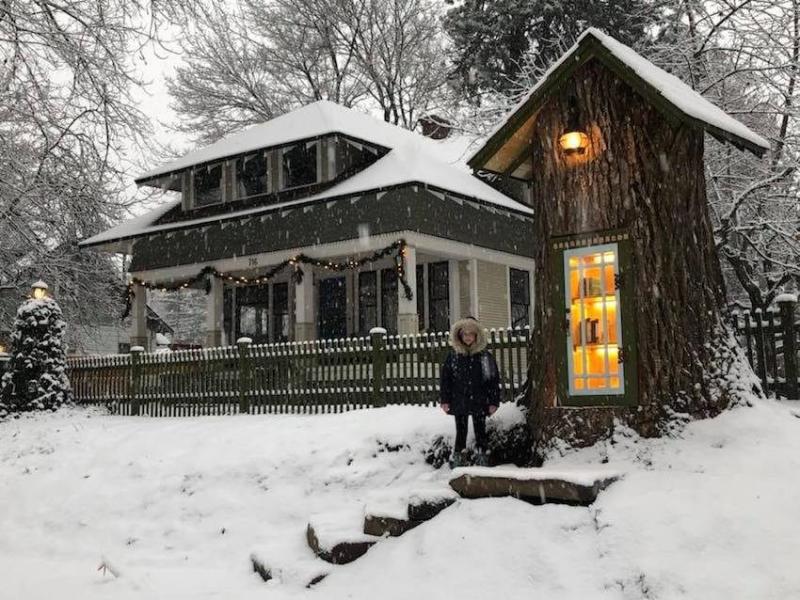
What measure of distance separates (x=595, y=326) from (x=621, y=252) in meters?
1.02

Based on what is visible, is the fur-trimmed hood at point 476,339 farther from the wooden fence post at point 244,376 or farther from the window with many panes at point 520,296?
the window with many panes at point 520,296

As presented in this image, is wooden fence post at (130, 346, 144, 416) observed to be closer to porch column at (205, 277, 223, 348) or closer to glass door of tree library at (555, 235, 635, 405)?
porch column at (205, 277, 223, 348)

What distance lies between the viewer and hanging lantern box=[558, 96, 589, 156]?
855 centimetres

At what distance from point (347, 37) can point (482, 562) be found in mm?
30710

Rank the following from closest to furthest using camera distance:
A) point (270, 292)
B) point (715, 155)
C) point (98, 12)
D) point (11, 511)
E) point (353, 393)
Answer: point (98, 12)
point (11, 511)
point (353, 393)
point (715, 155)
point (270, 292)

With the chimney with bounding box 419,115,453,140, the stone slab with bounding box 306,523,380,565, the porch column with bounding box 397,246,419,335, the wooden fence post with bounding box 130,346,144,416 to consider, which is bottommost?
the stone slab with bounding box 306,523,380,565

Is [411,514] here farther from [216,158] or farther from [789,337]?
[216,158]

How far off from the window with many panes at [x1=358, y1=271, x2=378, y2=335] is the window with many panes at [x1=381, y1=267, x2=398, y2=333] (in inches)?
10.5

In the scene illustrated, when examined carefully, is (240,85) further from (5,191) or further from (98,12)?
(98,12)

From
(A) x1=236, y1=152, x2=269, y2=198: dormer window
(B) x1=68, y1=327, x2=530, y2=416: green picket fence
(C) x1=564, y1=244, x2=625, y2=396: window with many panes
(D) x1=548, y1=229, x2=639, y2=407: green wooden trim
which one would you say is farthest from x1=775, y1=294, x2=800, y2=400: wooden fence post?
(A) x1=236, y1=152, x2=269, y2=198: dormer window

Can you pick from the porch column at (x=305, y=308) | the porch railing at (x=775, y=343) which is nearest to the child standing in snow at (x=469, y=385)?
the porch railing at (x=775, y=343)

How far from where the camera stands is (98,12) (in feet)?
26.8

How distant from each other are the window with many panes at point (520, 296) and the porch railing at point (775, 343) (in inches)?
436

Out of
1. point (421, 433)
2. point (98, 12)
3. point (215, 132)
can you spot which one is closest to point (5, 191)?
point (98, 12)
